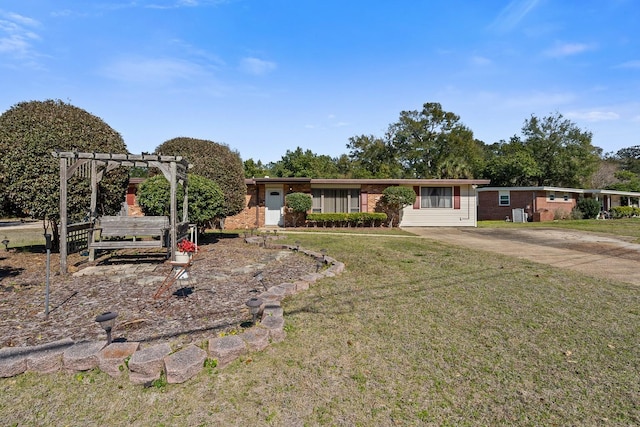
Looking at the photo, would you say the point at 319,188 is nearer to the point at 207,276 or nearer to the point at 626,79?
the point at 207,276

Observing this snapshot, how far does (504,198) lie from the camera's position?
2192cm

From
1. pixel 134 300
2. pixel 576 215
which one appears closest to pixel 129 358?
pixel 134 300

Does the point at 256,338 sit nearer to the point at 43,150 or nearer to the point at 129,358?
the point at 129,358

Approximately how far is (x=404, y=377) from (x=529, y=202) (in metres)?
23.1

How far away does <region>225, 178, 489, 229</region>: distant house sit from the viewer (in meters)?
16.3

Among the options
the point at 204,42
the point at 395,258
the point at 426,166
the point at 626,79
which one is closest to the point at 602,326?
the point at 395,258

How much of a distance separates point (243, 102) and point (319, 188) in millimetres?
5605

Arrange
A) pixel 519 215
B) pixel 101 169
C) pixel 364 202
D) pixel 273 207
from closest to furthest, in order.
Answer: pixel 101 169 → pixel 273 207 → pixel 364 202 → pixel 519 215

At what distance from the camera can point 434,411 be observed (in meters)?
2.00

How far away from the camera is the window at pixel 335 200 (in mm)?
16750

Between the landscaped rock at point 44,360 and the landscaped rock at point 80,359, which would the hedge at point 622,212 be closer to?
the landscaped rock at point 80,359

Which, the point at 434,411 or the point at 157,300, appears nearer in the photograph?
the point at 434,411

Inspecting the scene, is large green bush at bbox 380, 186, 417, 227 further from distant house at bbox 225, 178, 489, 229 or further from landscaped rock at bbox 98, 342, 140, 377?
landscaped rock at bbox 98, 342, 140, 377

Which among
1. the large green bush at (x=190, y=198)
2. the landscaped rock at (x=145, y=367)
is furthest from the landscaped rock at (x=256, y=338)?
the large green bush at (x=190, y=198)
